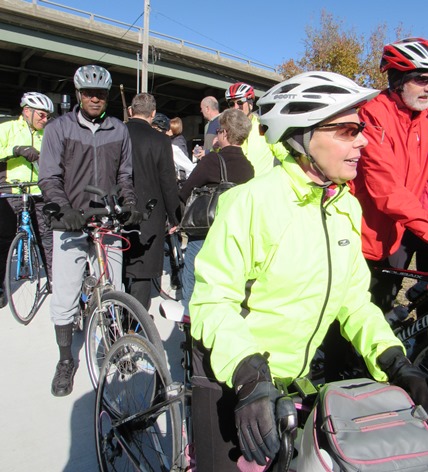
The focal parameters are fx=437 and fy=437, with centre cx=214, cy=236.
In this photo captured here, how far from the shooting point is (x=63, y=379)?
3371 millimetres

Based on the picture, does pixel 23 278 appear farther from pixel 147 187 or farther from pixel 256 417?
pixel 256 417

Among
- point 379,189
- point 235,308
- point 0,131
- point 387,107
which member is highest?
point 0,131

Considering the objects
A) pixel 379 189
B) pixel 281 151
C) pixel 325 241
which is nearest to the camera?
pixel 325 241

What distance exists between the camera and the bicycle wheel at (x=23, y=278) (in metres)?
4.70

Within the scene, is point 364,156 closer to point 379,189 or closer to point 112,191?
point 379,189

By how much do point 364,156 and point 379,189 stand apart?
22cm

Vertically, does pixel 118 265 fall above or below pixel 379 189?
below

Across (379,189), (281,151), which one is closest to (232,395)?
(281,151)

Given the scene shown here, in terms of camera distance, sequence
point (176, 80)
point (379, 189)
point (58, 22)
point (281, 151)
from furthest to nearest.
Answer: point (176, 80) < point (58, 22) < point (379, 189) < point (281, 151)

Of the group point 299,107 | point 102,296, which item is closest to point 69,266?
point 102,296

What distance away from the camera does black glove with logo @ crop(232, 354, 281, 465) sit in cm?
127

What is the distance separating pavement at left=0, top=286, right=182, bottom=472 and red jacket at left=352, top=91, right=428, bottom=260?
197cm

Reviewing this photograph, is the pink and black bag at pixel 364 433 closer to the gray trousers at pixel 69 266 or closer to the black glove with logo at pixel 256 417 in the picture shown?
the black glove with logo at pixel 256 417

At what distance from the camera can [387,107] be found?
2617 mm
